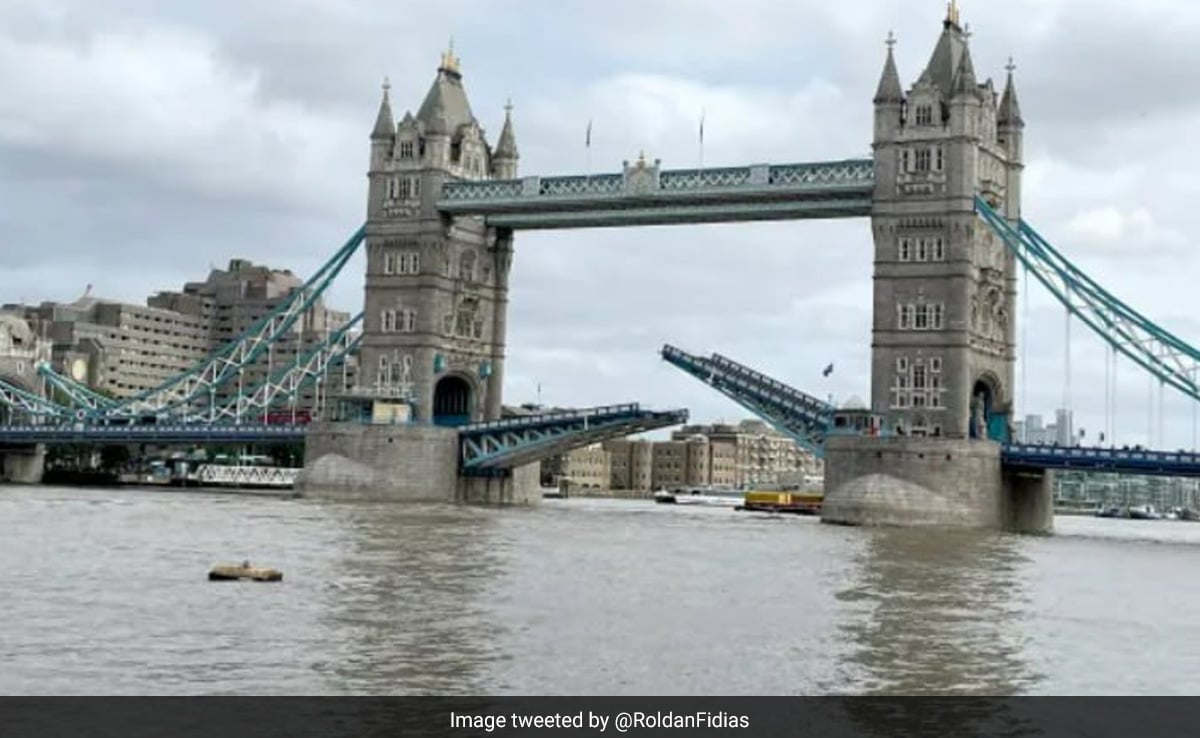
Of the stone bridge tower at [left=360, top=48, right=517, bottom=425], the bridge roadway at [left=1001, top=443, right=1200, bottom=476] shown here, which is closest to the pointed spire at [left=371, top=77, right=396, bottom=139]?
the stone bridge tower at [left=360, top=48, right=517, bottom=425]

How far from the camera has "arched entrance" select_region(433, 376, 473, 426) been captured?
4092 inches

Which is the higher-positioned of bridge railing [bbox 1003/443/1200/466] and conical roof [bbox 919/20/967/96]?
conical roof [bbox 919/20/967/96]

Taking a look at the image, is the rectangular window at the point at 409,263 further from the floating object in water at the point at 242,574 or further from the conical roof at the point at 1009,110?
the floating object in water at the point at 242,574

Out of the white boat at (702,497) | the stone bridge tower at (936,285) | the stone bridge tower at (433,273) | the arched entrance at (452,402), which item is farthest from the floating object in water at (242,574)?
the white boat at (702,497)

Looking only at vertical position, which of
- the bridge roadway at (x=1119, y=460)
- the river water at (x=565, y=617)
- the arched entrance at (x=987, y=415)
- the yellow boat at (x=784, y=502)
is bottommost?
the river water at (x=565, y=617)

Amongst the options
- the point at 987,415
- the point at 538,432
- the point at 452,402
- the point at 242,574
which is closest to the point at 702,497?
the point at 452,402

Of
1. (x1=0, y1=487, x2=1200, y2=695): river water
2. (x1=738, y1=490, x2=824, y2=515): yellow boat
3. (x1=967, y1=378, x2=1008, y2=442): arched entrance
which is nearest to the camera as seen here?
(x1=0, y1=487, x2=1200, y2=695): river water

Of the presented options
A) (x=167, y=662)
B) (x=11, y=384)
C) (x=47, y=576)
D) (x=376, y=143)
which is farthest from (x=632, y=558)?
(x=11, y=384)

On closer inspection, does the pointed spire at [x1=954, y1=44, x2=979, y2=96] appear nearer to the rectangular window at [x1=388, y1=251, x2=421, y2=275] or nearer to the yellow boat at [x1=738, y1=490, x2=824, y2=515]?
the rectangular window at [x1=388, y1=251, x2=421, y2=275]

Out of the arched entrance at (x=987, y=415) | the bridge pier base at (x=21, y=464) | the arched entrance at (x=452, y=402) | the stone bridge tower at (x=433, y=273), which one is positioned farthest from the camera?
the bridge pier base at (x=21, y=464)

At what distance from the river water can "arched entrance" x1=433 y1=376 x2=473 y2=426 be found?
142ft

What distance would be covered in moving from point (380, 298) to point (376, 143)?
10129mm

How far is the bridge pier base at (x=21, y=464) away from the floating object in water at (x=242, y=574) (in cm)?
10217

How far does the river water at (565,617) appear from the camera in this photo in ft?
81.0
